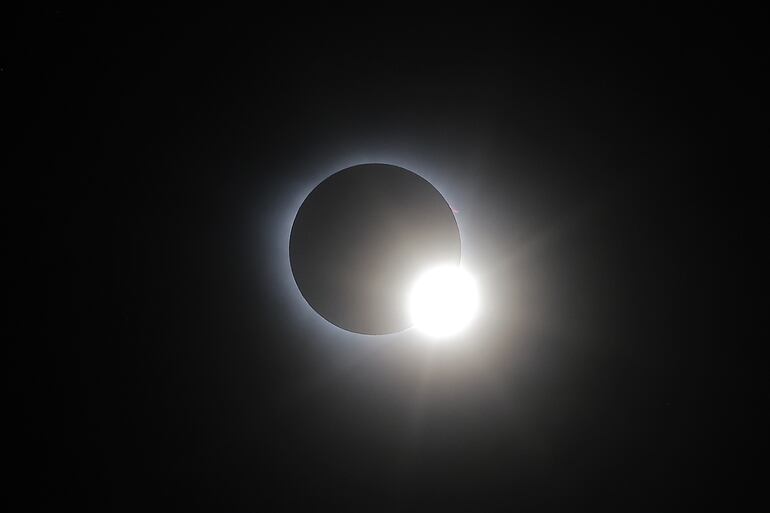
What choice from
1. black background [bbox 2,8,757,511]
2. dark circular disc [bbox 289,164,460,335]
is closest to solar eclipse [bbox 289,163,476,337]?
dark circular disc [bbox 289,164,460,335]

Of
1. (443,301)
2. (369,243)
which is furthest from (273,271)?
(443,301)


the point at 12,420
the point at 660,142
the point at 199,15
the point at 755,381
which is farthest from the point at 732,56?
the point at 12,420

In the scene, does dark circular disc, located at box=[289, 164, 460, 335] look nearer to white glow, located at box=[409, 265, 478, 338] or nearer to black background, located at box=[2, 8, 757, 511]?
white glow, located at box=[409, 265, 478, 338]

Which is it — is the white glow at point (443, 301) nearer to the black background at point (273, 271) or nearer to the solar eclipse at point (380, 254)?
the solar eclipse at point (380, 254)

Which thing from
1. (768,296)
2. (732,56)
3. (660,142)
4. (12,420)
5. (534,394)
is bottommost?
(12,420)

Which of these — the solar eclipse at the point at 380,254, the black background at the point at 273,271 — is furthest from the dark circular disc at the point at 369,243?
the black background at the point at 273,271

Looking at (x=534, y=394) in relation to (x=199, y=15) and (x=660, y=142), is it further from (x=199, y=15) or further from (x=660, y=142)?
(x=199, y=15)

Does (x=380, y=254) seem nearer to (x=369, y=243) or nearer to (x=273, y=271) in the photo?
(x=369, y=243)
